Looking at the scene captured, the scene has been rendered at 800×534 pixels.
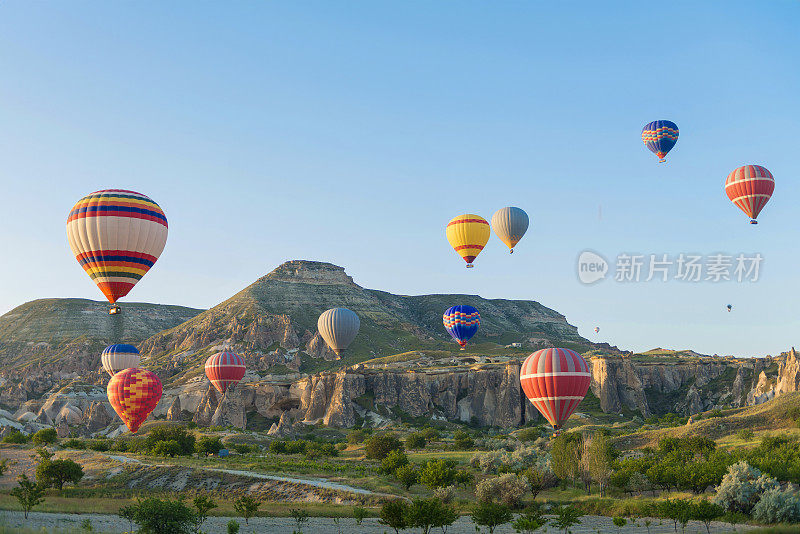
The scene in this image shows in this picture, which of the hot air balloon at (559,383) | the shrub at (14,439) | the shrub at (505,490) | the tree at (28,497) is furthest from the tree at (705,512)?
the shrub at (14,439)

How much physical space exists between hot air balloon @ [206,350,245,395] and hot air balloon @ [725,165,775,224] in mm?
85891

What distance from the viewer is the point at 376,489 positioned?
1937 inches

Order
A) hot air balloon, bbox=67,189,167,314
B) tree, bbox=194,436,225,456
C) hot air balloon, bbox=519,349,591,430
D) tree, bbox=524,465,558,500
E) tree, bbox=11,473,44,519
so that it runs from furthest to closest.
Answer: tree, bbox=194,436,225,456
hot air balloon, bbox=519,349,591,430
hot air balloon, bbox=67,189,167,314
tree, bbox=524,465,558,500
tree, bbox=11,473,44,519

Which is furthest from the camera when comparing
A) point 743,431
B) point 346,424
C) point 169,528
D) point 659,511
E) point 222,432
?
point 346,424

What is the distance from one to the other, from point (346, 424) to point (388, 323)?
75.5m

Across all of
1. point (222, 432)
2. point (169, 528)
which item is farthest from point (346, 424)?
point (169, 528)

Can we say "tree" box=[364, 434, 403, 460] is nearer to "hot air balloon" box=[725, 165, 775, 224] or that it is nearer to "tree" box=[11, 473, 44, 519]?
"tree" box=[11, 473, 44, 519]

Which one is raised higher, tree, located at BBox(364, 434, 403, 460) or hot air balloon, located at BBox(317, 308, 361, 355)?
hot air balloon, located at BBox(317, 308, 361, 355)

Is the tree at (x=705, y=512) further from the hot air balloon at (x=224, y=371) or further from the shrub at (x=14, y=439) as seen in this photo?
the hot air balloon at (x=224, y=371)

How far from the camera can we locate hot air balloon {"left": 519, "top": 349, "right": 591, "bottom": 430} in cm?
5553

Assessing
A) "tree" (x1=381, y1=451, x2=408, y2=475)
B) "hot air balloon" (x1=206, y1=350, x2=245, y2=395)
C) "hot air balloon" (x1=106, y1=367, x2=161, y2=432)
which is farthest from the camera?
"hot air balloon" (x1=206, y1=350, x2=245, y2=395)

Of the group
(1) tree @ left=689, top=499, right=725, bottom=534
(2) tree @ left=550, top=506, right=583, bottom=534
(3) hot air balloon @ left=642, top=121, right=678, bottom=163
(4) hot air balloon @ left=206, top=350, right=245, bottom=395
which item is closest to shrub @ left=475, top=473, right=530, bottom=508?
(2) tree @ left=550, top=506, right=583, bottom=534

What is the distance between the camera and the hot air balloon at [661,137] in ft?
257

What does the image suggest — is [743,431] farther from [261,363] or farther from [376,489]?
[261,363]
